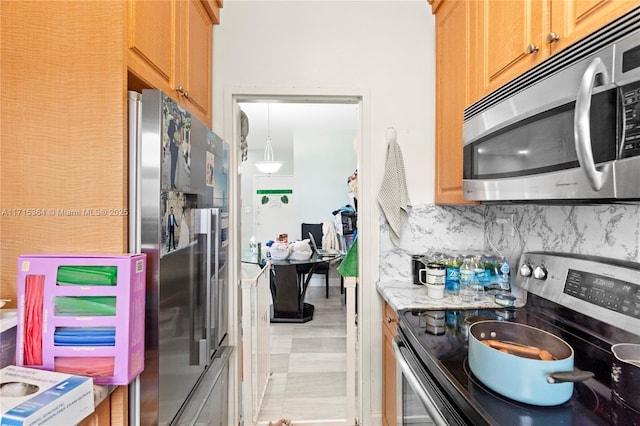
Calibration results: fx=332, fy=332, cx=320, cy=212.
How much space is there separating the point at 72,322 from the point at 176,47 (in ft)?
3.73

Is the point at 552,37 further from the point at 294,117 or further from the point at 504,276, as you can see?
the point at 294,117

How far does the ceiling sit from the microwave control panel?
300 cm

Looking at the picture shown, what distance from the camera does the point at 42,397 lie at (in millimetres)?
695

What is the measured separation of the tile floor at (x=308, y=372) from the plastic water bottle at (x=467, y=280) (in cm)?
123

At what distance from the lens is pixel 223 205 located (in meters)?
1.75

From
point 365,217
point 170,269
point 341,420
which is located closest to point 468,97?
point 365,217

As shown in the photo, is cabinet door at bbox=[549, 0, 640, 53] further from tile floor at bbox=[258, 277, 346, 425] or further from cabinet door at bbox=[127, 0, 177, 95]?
tile floor at bbox=[258, 277, 346, 425]

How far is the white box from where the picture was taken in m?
0.63

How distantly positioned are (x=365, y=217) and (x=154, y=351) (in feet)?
4.41

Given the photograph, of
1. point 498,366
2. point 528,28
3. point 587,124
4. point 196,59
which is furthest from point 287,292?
point 587,124

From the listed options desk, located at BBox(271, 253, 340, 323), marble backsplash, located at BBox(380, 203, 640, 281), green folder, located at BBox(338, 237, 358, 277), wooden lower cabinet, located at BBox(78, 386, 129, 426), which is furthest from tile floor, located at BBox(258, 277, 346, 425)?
wooden lower cabinet, located at BBox(78, 386, 129, 426)

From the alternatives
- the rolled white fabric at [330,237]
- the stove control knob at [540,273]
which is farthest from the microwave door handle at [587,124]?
the rolled white fabric at [330,237]

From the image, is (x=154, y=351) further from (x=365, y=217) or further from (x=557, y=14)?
(x=557, y=14)

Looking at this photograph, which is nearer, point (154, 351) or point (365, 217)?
point (154, 351)
